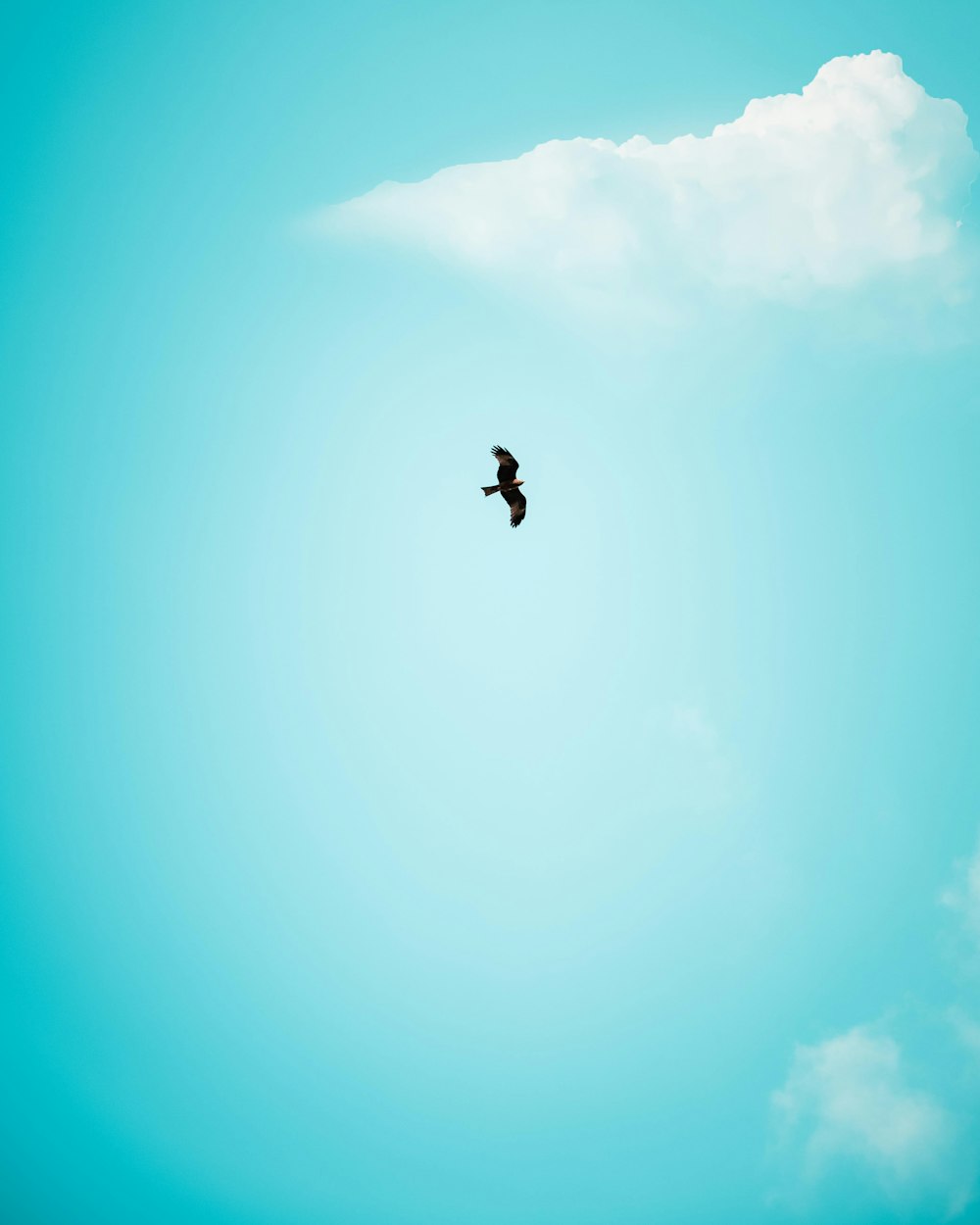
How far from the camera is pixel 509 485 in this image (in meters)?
17.1

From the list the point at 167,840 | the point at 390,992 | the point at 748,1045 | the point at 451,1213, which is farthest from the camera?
the point at 167,840

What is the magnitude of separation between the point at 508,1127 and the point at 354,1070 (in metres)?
21.9

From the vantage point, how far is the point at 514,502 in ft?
57.7

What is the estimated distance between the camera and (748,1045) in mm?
100125

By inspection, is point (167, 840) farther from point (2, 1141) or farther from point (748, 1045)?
point (748, 1045)

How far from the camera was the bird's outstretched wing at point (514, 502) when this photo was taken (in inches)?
677

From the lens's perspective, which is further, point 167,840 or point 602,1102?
point 167,840

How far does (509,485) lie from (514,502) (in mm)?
623

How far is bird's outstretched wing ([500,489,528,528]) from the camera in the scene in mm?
17188

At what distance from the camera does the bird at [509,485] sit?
653 inches

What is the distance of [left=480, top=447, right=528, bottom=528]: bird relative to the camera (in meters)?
16.6

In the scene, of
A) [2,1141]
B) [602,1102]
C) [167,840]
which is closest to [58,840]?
[167,840]

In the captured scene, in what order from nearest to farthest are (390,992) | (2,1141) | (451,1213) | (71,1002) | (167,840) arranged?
(2,1141) < (451,1213) < (71,1002) < (390,992) < (167,840)

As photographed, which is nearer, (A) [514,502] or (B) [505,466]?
(B) [505,466]
